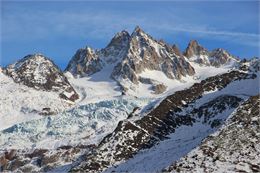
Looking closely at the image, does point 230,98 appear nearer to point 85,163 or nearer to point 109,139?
point 109,139

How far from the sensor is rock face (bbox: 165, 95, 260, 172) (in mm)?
94125

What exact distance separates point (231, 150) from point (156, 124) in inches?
1524

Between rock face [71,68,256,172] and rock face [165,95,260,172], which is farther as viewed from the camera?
rock face [71,68,256,172]

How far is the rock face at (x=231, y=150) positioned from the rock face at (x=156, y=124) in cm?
2072

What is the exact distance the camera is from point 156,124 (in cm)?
13675

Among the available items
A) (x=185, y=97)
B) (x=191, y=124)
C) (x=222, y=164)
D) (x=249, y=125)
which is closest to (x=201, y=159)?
(x=222, y=164)

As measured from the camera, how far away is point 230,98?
139 m

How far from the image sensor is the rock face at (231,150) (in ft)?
309

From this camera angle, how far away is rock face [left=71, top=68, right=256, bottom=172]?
12262cm

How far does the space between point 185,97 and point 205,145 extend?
4836cm

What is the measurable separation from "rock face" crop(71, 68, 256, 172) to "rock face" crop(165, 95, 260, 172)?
816 inches

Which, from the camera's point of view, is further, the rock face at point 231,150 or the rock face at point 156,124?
the rock face at point 156,124

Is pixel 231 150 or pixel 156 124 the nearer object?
pixel 231 150

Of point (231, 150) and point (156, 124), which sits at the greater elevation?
point (156, 124)
